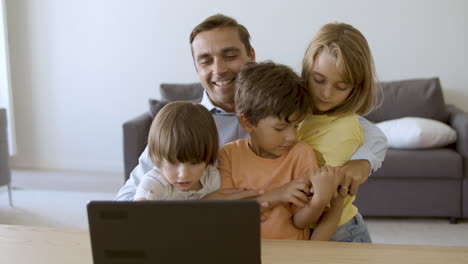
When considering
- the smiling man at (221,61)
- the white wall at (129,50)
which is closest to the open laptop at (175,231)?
the smiling man at (221,61)

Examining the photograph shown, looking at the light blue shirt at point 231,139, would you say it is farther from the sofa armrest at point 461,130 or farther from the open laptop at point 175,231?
the sofa armrest at point 461,130

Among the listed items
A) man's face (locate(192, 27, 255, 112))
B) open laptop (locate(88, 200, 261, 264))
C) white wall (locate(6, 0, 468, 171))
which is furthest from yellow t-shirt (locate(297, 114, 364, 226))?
white wall (locate(6, 0, 468, 171))

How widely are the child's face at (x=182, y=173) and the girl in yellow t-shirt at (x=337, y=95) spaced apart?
1.08ft

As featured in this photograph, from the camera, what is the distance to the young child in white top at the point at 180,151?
1309 mm

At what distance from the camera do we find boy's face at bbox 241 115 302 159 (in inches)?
54.7

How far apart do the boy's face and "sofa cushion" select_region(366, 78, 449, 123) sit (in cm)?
270

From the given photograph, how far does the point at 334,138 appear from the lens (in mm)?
1463

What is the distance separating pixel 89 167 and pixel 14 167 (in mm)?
708

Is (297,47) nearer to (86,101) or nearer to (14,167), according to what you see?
(86,101)

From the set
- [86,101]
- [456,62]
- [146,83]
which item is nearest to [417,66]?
[456,62]

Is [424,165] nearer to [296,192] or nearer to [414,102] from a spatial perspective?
[414,102]

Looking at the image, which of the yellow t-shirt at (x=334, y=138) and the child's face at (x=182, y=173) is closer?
the child's face at (x=182, y=173)

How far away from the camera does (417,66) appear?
14.2 ft

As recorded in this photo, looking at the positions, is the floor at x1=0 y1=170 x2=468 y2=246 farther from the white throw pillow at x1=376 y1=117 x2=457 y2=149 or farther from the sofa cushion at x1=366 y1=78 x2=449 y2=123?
the sofa cushion at x1=366 y1=78 x2=449 y2=123
